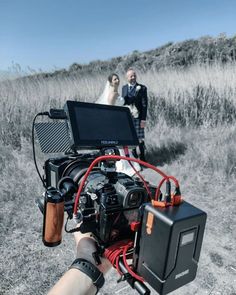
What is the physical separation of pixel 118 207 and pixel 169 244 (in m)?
0.28

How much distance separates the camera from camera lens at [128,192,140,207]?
1.08m

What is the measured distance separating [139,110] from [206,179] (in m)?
1.64

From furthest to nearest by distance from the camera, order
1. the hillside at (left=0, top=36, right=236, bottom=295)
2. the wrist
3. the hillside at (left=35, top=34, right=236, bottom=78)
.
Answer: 1. the hillside at (left=35, top=34, right=236, bottom=78)
2. the hillside at (left=0, top=36, right=236, bottom=295)
3. the wrist

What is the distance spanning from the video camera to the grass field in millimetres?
1188

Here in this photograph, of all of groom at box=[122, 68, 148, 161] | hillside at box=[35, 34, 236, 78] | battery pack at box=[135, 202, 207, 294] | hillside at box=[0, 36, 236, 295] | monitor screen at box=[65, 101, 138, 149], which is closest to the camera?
battery pack at box=[135, 202, 207, 294]

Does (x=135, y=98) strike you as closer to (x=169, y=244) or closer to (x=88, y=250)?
(x=88, y=250)

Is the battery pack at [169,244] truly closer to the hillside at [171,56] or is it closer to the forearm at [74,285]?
the forearm at [74,285]

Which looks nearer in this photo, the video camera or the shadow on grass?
the video camera

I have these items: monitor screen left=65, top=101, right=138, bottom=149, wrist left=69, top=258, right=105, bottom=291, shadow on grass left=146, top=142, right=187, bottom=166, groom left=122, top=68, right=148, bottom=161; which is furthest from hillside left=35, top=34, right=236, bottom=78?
wrist left=69, top=258, right=105, bottom=291

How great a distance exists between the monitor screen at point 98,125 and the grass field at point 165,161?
51.8 inches

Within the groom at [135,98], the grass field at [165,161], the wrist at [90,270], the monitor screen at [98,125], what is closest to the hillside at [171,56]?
the grass field at [165,161]

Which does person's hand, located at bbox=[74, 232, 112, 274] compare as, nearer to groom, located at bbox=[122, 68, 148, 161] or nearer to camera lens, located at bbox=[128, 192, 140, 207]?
camera lens, located at bbox=[128, 192, 140, 207]

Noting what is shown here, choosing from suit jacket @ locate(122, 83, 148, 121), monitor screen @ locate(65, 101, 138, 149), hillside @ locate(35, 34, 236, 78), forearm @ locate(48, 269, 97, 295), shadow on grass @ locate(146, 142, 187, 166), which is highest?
hillside @ locate(35, 34, 236, 78)

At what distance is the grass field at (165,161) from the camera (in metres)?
2.32
